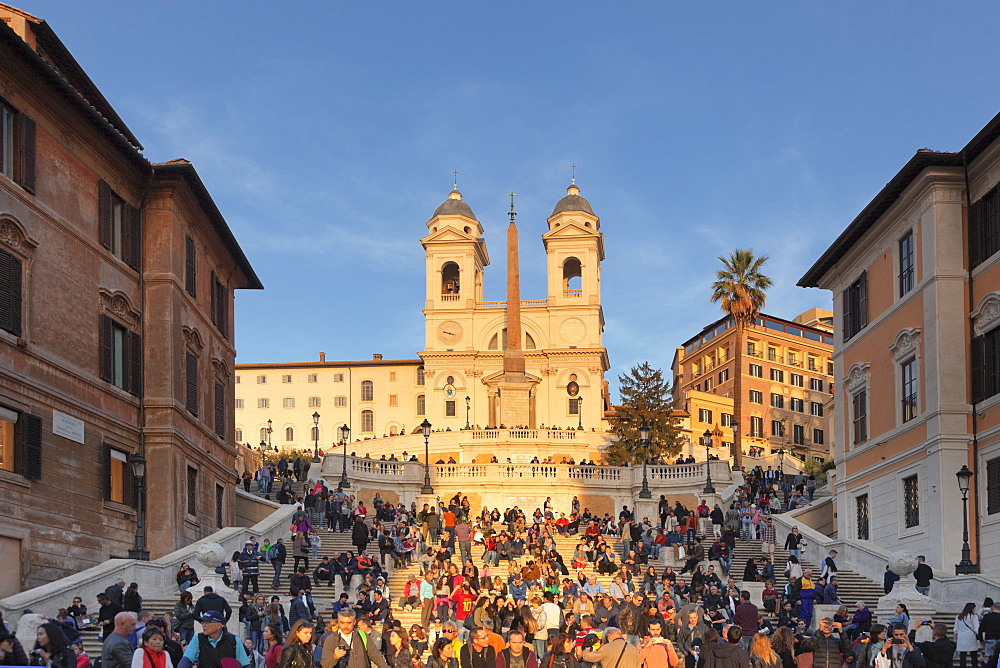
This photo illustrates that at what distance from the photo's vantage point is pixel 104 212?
34219 mm

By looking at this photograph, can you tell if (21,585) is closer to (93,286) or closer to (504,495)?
(93,286)

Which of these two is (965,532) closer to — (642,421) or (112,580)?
(112,580)

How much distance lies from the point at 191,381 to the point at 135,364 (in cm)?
369

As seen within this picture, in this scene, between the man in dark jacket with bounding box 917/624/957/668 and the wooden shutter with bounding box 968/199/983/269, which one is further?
the wooden shutter with bounding box 968/199/983/269

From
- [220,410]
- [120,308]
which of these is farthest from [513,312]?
[120,308]

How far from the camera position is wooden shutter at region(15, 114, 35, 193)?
29344 millimetres

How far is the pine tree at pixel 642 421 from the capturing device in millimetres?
80438

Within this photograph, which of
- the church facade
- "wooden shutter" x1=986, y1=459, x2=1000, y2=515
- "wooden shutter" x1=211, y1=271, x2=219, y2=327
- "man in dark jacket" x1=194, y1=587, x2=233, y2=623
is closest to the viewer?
"man in dark jacket" x1=194, y1=587, x2=233, y2=623

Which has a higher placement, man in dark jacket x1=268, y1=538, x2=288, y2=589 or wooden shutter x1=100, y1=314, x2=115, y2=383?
wooden shutter x1=100, y1=314, x2=115, y2=383

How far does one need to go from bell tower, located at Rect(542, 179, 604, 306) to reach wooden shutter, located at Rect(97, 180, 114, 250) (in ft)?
279

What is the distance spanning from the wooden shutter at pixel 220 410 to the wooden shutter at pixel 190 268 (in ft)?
15.1

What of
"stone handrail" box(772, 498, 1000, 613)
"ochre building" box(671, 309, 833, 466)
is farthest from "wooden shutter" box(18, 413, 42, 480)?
"ochre building" box(671, 309, 833, 466)

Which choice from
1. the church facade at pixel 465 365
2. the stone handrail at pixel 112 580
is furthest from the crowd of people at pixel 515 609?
the church facade at pixel 465 365

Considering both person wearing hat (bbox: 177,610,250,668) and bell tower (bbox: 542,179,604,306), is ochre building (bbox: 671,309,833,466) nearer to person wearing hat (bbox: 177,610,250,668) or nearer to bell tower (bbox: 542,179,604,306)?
bell tower (bbox: 542,179,604,306)
